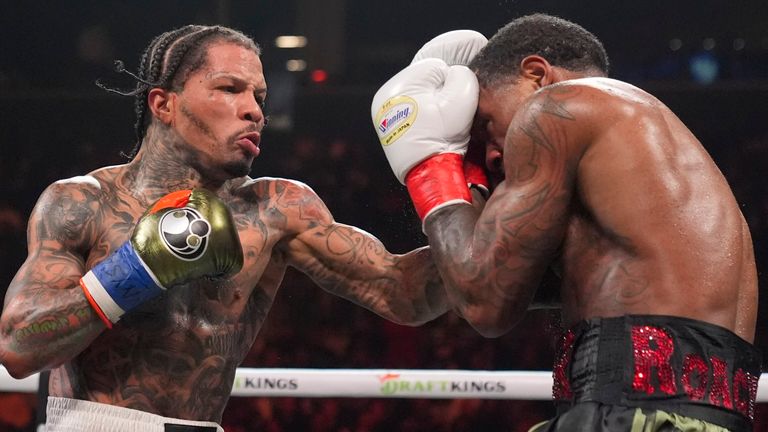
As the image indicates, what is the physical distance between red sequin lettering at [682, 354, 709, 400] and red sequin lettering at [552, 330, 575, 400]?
19 centimetres

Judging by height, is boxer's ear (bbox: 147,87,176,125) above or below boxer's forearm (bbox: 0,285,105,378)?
above

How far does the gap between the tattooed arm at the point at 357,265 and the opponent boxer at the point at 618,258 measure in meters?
0.36

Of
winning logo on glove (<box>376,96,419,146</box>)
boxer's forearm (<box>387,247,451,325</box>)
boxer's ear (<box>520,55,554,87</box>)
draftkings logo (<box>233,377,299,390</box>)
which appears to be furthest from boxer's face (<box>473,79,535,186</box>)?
draftkings logo (<box>233,377,299,390</box>)

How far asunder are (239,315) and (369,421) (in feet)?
8.40

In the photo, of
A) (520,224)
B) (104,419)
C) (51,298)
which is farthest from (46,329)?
(520,224)

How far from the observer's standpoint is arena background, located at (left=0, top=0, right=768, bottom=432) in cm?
463

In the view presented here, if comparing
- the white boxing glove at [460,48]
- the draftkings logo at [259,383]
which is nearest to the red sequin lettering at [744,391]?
the white boxing glove at [460,48]

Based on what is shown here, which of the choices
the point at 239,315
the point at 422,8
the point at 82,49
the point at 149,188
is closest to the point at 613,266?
the point at 239,315

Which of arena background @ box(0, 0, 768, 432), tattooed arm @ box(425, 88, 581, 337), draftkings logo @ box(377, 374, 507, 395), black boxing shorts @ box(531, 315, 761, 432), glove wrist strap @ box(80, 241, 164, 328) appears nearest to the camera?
black boxing shorts @ box(531, 315, 761, 432)

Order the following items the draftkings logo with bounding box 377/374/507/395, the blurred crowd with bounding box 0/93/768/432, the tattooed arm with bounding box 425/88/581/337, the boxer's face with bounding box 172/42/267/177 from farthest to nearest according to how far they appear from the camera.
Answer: the blurred crowd with bounding box 0/93/768/432, the draftkings logo with bounding box 377/374/507/395, the boxer's face with bounding box 172/42/267/177, the tattooed arm with bounding box 425/88/581/337

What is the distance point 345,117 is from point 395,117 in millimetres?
3421

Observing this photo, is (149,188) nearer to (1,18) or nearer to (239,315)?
(239,315)

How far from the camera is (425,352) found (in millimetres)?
4766

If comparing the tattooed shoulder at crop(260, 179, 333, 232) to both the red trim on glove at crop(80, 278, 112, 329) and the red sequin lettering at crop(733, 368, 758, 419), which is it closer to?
the red trim on glove at crop(80, 278, 112, 329)
